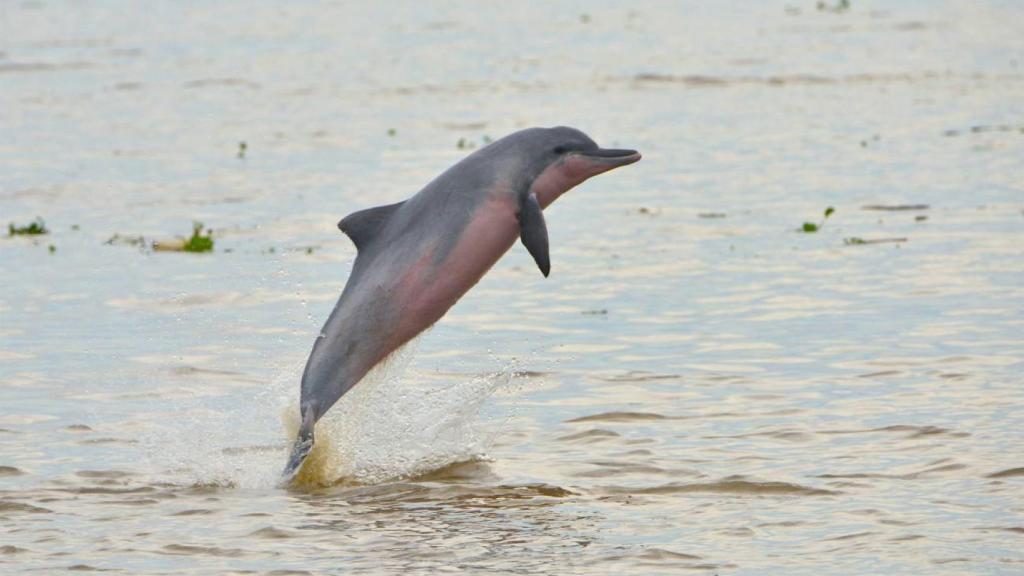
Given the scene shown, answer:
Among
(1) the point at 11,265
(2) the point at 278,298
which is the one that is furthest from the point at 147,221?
(2) the point at 278,298

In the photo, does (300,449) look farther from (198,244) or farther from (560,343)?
(198,244)

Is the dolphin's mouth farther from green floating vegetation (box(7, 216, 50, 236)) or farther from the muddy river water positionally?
green floating vegetation (box(7, 216, 50, 236))

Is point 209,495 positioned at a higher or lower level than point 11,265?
lower

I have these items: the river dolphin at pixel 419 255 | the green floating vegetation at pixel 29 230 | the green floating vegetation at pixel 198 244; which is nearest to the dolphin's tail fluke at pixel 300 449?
the river dolphin at pixel 419 255

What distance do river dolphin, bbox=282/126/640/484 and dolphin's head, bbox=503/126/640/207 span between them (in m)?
0.01

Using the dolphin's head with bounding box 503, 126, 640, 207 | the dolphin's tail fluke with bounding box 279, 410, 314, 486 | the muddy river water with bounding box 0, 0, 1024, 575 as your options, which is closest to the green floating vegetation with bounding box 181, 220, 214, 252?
the muddy river water with bounding box 0, 0, 1024, 575

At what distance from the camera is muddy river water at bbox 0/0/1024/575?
891 centimetres

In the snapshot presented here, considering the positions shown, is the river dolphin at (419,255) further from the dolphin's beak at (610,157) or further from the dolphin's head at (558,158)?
the dolphin's beak at (610,157)

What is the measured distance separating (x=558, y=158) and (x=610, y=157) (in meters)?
0.34

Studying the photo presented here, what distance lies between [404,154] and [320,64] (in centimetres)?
1155

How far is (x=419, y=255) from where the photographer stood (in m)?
9.85

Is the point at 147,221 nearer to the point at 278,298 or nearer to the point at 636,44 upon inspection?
the point at 278,298

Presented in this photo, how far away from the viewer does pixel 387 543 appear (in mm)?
8758

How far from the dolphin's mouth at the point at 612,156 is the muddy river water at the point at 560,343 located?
1.50 metres
